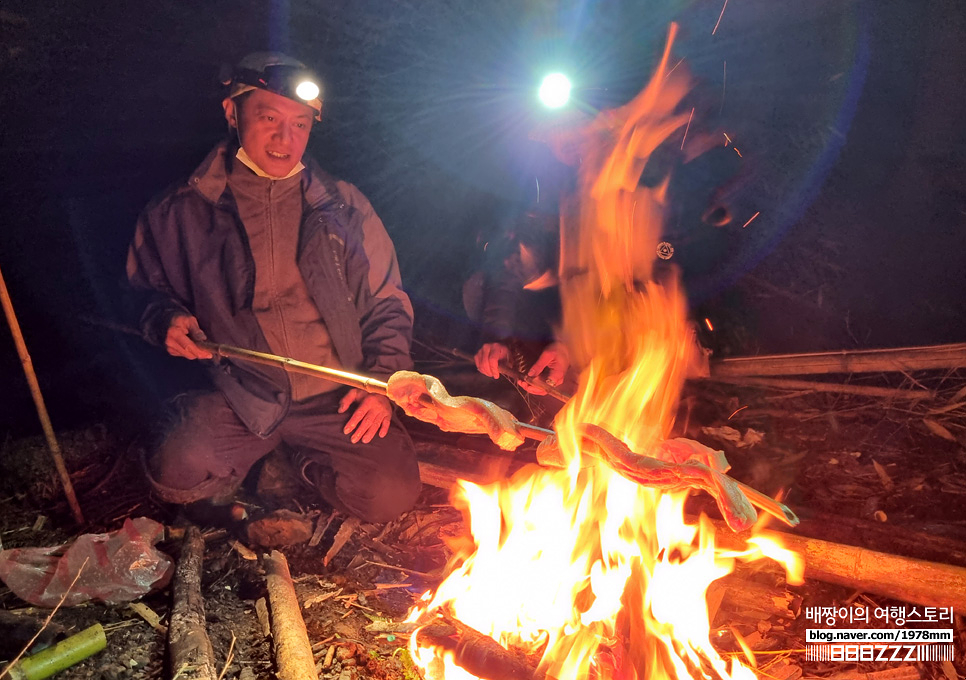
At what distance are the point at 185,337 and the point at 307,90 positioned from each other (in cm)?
201

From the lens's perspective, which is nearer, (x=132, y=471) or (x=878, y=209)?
(x=132, y=471)

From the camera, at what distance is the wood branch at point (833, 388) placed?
5.51 metres

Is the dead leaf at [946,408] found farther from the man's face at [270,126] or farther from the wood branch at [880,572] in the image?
the man's face at [270,126]

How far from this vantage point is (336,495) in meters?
4.78

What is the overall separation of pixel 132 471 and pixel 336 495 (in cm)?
183

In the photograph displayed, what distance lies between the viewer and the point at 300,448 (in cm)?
502

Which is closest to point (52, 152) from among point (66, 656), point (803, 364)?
point (66, 656)

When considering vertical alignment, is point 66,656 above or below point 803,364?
below

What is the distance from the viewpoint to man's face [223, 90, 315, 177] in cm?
439

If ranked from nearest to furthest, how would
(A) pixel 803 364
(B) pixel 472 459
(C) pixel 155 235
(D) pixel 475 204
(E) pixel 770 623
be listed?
1. (E) pixel 770 623
2. (C) pixel 155 235
3. (B) pixel 472 459
4. (A) pixel 803 364
5. (D) pixel 475 204

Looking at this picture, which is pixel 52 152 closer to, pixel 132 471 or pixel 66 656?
pixel 132 471

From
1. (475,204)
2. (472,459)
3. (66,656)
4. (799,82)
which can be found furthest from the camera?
(475,204)

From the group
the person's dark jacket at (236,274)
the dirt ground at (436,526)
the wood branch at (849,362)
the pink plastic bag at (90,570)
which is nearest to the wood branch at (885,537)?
the dirt ground at (436,526)

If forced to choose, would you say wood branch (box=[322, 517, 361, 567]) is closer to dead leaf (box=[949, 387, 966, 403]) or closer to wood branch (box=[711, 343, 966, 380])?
wood branch (box=[711, 343, 966, 380])
